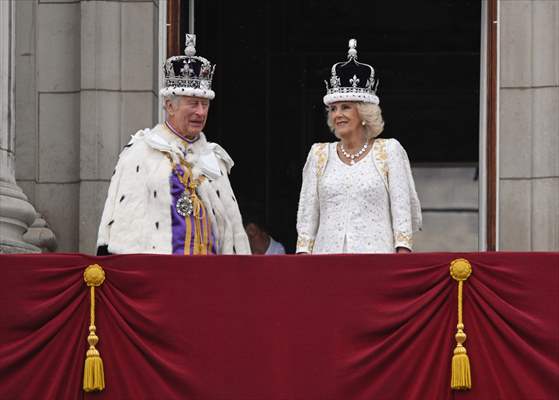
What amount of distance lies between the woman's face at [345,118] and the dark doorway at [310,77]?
279 inches

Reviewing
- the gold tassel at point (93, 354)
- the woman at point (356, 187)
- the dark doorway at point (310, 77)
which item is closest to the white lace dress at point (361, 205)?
the woman at point (356, 187)

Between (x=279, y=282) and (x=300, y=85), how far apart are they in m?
9.70

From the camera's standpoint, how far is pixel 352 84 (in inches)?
511

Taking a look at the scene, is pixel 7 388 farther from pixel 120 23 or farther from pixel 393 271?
pixel 120 23

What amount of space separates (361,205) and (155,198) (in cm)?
128

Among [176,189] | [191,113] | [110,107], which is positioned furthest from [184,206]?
[110,107]

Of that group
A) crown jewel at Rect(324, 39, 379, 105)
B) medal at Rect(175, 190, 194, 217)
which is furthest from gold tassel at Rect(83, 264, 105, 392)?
crown jewel at Rect(324, 39, 379, 105)

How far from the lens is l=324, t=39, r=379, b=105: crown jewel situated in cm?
1293

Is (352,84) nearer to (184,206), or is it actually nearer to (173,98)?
(173,98)

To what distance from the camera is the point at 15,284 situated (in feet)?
39.0

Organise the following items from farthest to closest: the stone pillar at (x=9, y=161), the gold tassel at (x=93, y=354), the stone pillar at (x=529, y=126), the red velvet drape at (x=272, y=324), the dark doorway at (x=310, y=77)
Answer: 1. the dark doorway at (x=310, y=77)
2. the stone pillar at (x=529, y=126)
3. the stone pillar at (x=9, y=161)
4. the gold tassel at (x=93, y=354)
5. the red velvet drape at (x=272, y=324)

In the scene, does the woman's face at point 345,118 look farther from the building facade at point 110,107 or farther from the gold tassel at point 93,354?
the building facade at point 110,107

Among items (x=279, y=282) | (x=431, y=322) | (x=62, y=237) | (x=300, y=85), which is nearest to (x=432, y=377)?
(x=431, y=322)

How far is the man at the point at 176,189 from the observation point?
41.5 ft
